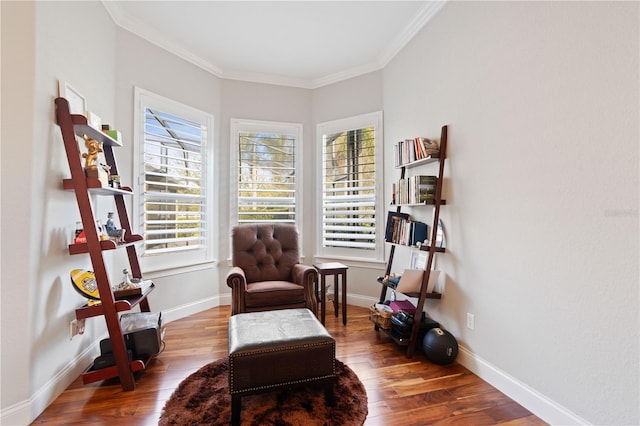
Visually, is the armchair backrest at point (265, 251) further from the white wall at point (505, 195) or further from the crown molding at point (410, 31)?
the crown molding at point (410, 31)

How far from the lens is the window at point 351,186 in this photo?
3.60 m

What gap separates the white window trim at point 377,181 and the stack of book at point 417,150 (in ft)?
2.36

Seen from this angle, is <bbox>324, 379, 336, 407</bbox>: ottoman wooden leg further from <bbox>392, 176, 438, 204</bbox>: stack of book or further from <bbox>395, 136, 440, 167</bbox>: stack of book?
<bbox>395, 136, 440, 167</bbox>: stack of book

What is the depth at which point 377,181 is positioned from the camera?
3.57m

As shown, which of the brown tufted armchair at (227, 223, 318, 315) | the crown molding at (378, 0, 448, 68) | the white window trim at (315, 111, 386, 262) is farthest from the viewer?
the white window trim at (315, 111, 386, 262)

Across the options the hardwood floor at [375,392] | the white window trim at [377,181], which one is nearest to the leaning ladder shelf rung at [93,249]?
the hardwood floor at [375,392]

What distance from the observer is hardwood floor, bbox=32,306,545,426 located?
5.43 ft

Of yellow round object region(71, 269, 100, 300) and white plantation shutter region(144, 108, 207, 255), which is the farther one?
white plantation shutter region(144, 108, 207, 255)

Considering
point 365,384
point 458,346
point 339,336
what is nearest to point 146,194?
point 339,336

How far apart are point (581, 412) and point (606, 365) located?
0.31 meters

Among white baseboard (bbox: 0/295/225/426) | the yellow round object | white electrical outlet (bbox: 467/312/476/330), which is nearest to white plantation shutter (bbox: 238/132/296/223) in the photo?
the yellow round object

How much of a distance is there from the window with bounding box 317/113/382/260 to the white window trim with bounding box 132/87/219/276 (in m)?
1.42

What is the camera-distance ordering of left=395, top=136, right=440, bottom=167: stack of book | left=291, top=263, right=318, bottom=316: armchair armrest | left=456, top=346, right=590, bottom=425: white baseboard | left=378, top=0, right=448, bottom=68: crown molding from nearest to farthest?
left=456, top=346, right=590, bottom=425: white baseboard, left=395, top=136, right=440, bottom=167: stack of book, left=378, top=0, right=448, bottom=68: crown molding, left=291, top=263, right=318, bottom=316: armchair armrest

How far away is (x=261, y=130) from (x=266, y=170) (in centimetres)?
54
